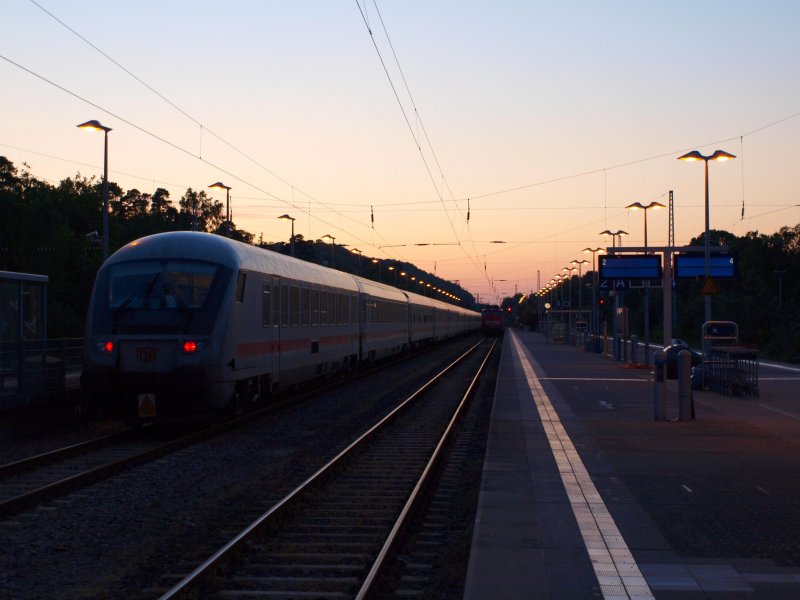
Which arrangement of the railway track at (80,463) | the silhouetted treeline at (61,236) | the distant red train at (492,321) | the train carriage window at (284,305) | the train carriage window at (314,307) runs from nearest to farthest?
the railway track at (80,463), the train carriage window at (284,305), the train carriage window at (314,307), the silhouetted treeline at (61,236), the distant red train at (492,321)

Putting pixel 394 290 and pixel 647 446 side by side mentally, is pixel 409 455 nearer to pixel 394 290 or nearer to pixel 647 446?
pixel 647 446

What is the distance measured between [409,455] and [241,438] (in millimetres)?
2964

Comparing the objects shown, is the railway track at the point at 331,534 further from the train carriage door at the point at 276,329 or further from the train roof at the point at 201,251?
the train carriage door at the point at 276,329

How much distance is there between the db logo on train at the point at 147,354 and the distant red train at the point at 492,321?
87485 millimetres

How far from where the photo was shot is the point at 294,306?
20.4m

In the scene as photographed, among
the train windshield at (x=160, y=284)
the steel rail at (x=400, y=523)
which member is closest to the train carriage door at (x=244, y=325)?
the train windshield at (x=160, y=284)

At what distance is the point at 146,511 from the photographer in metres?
9.59

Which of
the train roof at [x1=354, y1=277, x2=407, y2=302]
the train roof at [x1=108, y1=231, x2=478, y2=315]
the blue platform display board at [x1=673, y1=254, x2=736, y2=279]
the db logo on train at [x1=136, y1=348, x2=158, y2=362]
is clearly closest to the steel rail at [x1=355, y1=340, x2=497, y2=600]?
the db logo on train at [x1=136, y1=348, x2=158, y2=362]

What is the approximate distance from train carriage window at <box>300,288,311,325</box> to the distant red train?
7976cm

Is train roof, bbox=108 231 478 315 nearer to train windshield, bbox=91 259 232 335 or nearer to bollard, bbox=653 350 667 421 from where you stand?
train windshield, bbox=91 259 232 335

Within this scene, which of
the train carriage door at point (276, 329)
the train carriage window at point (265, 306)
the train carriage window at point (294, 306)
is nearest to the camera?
the train carriage window at point (265, 306)

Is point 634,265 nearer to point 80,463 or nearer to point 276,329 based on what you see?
point 276,329

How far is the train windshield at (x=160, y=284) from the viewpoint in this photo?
14.8 m

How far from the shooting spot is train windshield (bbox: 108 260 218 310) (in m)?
14.8
